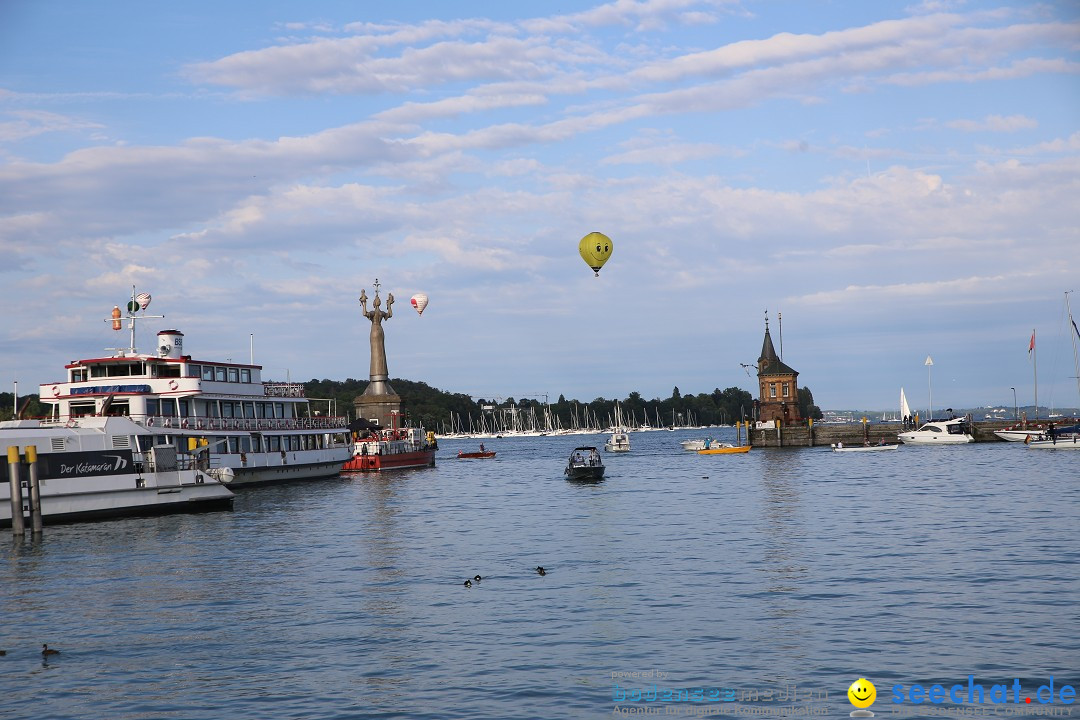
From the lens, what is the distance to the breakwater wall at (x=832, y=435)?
14450 centimetres

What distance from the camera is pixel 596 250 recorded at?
2990 inches

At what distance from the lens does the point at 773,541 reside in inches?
1699

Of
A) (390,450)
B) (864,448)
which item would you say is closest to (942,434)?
(864,448)

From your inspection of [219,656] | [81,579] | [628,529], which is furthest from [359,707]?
[628,529]

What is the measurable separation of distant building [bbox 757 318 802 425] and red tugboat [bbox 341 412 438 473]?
48.0m

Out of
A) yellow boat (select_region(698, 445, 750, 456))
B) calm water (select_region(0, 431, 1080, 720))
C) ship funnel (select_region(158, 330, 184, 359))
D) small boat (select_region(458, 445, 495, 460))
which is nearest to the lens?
calm water (select_region(0, 431, 1080, 720))

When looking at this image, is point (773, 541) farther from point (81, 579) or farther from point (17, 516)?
point (17, 516)

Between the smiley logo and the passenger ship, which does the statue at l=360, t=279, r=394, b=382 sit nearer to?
the passenger ship

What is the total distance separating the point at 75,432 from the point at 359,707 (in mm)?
39956

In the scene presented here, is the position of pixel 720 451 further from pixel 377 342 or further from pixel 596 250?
pixel 596 250

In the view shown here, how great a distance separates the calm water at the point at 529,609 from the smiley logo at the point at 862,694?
29 cm

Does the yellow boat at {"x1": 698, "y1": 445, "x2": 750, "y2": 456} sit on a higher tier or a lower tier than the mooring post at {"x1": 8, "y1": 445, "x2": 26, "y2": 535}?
lower

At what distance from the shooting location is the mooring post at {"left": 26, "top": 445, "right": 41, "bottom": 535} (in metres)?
48.6

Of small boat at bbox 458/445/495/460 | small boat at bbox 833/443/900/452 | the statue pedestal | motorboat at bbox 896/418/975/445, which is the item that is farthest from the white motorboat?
motorboat at bbox 896/418/975/445
